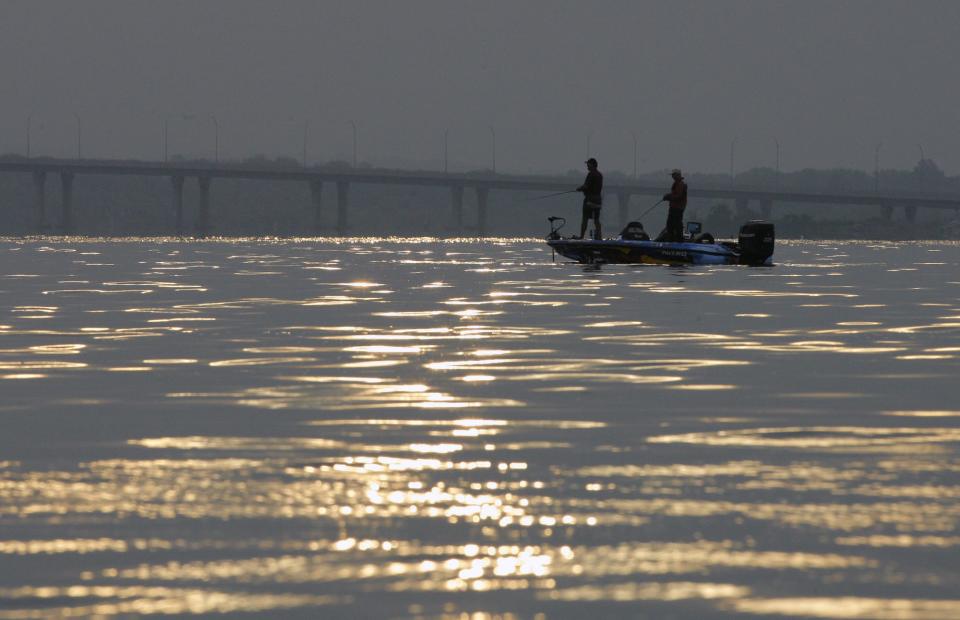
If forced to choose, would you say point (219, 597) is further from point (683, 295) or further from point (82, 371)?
point (683, 295)

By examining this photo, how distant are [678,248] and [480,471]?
39.3 metres

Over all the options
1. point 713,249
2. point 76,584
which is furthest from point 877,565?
point 713,249

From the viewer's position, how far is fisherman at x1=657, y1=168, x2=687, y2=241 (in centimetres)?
4872

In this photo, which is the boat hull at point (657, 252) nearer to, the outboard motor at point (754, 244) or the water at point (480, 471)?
the outboard motor at point (754, 244)

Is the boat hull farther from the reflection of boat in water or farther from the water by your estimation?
the water

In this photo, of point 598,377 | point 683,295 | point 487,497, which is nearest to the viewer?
point 487,497

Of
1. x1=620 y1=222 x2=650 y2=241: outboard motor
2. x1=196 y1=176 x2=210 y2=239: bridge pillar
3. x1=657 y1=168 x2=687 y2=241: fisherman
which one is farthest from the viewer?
x1=196 y1=176 x2=210 y2=239: bridge pillar

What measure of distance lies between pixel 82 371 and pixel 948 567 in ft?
36.5

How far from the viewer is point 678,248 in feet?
164

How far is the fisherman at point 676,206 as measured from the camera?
48.7m

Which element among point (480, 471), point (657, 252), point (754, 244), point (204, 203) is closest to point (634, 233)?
point (657, 252)

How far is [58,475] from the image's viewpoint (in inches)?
432

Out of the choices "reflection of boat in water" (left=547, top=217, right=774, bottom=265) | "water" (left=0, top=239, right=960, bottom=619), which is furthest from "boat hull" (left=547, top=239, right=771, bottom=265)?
"water" (left=0, top=239, right=960, bottom=619)

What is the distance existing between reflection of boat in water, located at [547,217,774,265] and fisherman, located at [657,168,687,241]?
1.18 feet
